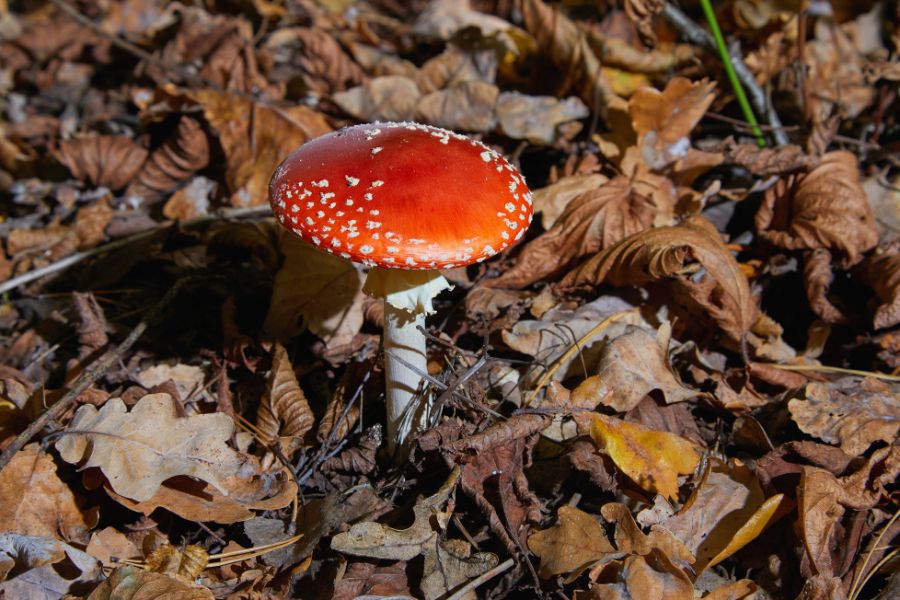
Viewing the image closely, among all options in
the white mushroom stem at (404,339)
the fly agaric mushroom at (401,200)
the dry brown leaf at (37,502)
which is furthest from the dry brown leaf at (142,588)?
the fly agaric mushroom at (401,200)

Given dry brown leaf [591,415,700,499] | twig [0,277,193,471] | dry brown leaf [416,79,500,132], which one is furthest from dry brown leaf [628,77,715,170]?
twig [0,277,193,471]

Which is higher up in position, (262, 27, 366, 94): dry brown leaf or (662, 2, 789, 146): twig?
(662, 2, 789, 146): twig

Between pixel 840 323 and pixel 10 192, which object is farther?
pixel 10 192

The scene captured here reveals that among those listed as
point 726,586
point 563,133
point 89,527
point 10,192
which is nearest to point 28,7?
point 10,192

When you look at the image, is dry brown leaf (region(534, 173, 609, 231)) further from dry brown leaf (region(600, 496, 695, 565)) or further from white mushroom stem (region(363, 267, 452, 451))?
dry brown leaf (region(600, 496, 695, 565))

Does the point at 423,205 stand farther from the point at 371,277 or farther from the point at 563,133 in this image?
the point at 563,133

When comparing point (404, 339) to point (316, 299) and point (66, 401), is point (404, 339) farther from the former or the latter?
point (66, 401)

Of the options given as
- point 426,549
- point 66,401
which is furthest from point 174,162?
point 426,549

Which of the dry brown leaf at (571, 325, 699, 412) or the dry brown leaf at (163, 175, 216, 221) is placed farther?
the dry brown leaf at (163, 175, 216, 221)
